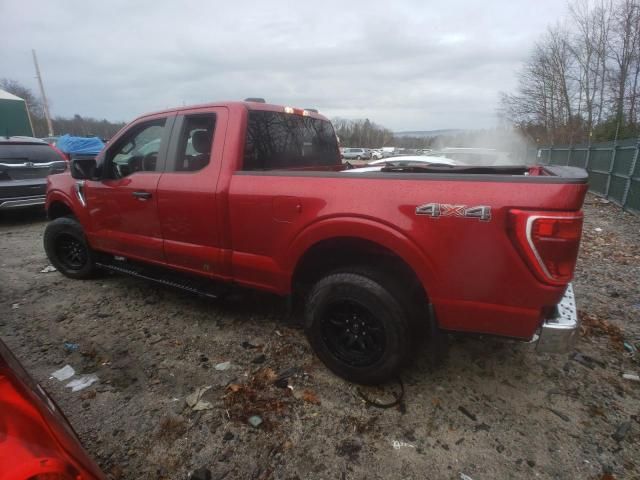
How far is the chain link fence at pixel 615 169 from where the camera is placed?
852 cm

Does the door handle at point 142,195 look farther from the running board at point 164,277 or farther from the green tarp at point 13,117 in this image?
the green tarp at point 13,117

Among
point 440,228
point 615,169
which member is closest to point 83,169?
point 440,228

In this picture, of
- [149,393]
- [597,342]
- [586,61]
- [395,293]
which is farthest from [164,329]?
[586,61]

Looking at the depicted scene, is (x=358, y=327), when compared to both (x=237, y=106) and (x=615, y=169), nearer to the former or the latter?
(x=237, y=106)

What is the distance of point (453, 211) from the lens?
6.43 feet

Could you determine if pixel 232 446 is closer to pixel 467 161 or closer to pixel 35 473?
pixel 35 473

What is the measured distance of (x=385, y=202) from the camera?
2.16 metres

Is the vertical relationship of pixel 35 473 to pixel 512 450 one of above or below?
above

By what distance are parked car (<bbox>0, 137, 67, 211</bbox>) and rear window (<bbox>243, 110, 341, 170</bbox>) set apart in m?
6.26

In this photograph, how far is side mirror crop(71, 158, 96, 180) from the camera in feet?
11.8

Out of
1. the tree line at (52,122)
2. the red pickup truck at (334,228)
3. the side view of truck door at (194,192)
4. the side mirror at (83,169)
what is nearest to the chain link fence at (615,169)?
the red pickup truck at (334,228)

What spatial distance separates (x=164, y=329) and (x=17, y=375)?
239 cm

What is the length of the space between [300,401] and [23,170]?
25.6ft

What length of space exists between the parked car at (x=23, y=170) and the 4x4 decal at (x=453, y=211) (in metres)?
7.92
